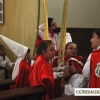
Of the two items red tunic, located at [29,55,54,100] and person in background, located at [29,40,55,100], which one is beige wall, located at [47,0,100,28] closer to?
person in background, located at [29,40,55,100]

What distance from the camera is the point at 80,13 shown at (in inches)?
138

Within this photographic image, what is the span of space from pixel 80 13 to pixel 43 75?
6.09 feet

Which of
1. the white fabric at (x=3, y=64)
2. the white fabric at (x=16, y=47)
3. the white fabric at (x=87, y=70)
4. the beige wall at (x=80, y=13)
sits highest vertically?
the beige wall at (x=80, y=13)

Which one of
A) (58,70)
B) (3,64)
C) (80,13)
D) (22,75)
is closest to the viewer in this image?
(58,70)

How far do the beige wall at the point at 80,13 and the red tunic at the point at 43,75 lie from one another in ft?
4.84

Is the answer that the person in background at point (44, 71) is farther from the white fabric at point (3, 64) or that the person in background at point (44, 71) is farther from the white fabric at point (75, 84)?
the white fabric at point (3, 64)

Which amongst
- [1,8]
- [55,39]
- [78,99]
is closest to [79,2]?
[55,39]

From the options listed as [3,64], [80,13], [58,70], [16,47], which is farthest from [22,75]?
[80,13]

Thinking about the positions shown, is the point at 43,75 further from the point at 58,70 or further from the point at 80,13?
the point at 80,13

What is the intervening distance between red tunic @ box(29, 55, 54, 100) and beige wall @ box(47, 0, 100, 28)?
147 cm

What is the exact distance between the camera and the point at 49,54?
203 cm

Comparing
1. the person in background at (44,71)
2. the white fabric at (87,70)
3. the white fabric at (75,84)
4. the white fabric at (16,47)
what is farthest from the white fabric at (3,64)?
the white fabric at (87,70)

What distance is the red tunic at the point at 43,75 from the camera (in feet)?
6.16

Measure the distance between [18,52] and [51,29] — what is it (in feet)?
2.39
